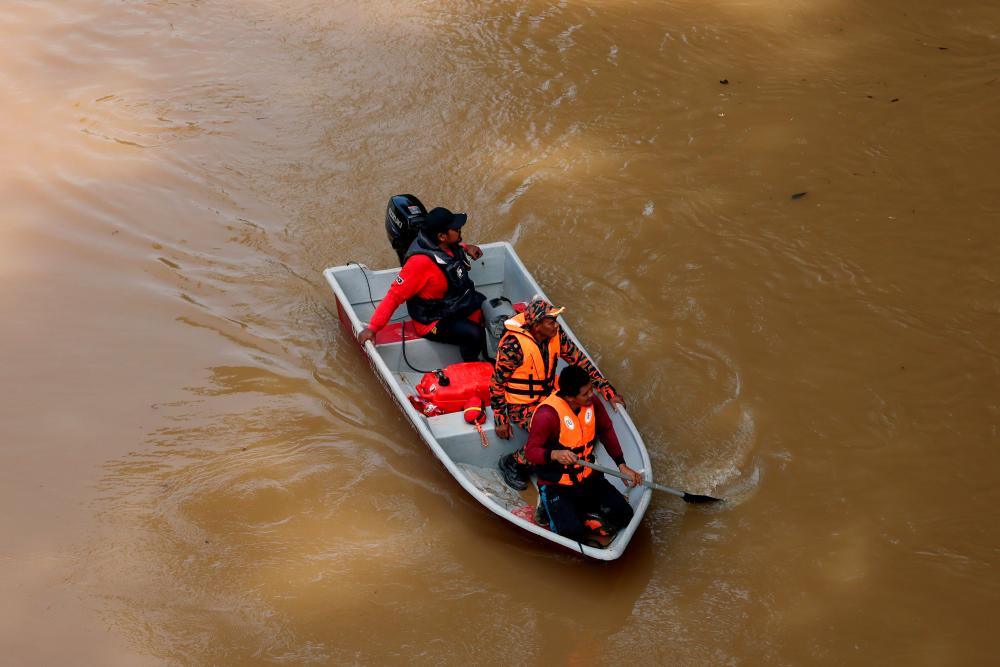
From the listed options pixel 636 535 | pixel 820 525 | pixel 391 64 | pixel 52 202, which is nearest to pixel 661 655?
pixel 636 535

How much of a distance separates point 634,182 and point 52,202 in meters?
5.22

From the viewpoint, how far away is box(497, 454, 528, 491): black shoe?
5910 millimetres

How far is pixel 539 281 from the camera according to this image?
8000mm

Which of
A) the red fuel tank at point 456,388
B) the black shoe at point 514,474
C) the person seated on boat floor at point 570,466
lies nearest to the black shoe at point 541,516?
the person seated on boat floor at point 570,466

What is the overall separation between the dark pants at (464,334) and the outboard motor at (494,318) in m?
0.05

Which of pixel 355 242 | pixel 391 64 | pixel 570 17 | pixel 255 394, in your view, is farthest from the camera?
pixel 570 17

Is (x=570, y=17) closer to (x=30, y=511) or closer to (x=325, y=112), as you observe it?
(x=325, y=112)

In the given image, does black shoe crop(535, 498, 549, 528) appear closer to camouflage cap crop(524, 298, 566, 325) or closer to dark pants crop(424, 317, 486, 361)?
camouflage cap crop(524, 298, 566, 325)

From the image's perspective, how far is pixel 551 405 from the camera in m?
5.40

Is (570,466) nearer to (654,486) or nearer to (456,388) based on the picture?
(654,486)

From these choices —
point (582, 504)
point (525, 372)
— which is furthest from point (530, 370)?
point (582, 504)

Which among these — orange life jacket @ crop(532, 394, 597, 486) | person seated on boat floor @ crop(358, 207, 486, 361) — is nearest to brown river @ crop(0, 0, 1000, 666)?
orange life jacket @ crop(532, 394, 597, 486)

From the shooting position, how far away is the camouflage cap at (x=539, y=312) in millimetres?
5625

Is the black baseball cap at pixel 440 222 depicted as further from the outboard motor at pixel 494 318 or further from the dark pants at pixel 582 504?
the dark pants at pixel 582 504
